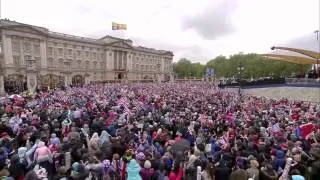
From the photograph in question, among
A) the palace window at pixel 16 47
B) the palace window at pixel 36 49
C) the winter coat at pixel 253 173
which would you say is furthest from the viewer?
the palace window at pixel 36 49

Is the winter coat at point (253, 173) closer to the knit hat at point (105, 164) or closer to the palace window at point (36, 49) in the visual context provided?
the knit hat at point (105, 164)

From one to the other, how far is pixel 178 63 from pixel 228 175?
7126 inches

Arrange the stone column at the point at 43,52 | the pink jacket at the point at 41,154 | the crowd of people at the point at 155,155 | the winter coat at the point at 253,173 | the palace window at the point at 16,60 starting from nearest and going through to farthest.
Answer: the winter coat at the point at 253,173
the crowd of people at the point at 155,155
the pink jacket at the point at 41,154
the palace window at the point at 16,60
the stone column at the point at 43,52

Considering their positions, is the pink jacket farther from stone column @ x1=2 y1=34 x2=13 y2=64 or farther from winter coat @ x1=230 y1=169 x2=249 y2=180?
stone column @ x1=2 y1=34 x2=13 y2=64

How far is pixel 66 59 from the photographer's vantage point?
9225 centimetres

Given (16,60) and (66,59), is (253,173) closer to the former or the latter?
(16,60)

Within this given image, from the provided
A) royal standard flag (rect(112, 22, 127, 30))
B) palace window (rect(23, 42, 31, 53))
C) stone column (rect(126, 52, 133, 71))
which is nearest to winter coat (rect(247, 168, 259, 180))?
palace window (rect(23, 42, 31, 53))

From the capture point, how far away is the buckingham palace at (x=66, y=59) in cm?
7181

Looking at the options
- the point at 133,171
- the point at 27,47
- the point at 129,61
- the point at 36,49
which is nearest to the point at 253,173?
the point at 133,171

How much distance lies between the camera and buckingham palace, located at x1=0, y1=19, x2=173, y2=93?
236 ft

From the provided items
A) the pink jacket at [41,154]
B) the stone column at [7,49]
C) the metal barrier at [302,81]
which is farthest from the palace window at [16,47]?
the pink jacket at [41,154]

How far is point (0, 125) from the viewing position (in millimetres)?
12914

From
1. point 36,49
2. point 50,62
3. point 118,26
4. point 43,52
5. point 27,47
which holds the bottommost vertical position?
point 50,62

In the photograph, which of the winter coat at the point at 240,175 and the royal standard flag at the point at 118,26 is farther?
the royal standard flag at the point at 118,26
